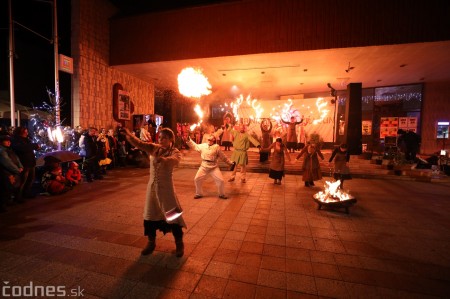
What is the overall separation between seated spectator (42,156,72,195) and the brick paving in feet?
1.49

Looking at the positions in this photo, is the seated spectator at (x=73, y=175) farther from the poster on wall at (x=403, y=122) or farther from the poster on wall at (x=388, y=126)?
the poster on wall at (x=403, y=122)

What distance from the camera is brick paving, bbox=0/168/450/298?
3102 millimetres

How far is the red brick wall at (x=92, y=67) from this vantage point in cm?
1196

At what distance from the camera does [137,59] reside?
12.9 meters

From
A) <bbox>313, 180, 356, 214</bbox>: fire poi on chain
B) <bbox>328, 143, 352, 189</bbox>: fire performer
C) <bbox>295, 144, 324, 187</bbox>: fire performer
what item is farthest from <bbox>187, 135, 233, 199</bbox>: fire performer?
<bbox>328, 143, 352, 189</bbox>: fire performer

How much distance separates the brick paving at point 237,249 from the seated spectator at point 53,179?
0.46 m

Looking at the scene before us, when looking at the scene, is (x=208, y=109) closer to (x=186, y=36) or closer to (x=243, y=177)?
(x=186, y=36)

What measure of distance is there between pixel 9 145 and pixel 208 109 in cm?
1613

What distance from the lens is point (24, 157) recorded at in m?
6.58

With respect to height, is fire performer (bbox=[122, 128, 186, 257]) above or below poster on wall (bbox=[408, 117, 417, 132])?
below

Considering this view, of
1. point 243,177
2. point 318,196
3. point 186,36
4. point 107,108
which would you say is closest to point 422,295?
point 318,196

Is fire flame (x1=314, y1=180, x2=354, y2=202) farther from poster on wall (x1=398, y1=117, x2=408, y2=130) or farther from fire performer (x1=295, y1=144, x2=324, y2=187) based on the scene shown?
poster on wall (x1=398, y1=117, x2=408, y2=130)

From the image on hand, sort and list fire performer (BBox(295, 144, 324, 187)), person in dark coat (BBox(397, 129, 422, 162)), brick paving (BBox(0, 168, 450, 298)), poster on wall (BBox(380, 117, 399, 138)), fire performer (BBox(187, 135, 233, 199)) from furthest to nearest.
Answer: poster on wall (BBox(380, 117, 399, 138)) < person in dark coat (BBox(397, 129, 422, 162)) < fire performer (BBox(295, 144, 324, 187)) < fire performer (BBox(187, 135, 233, 199)) < brick paving (BBox(0, 168, 450, 298))

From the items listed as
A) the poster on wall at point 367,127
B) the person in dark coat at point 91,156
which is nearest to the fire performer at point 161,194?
the person in dark coat at point 91,156
